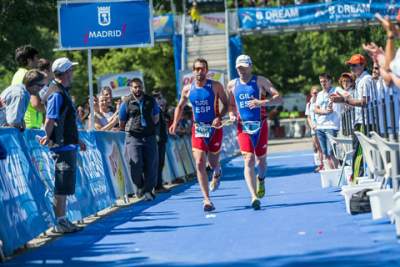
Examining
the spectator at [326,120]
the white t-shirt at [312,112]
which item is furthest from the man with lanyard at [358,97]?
the white t-shirt at [312,112]

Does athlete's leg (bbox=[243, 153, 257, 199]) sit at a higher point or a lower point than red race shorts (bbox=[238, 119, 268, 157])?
lower

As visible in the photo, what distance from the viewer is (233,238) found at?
436 inches

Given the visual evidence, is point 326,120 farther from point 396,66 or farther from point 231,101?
point 396,66

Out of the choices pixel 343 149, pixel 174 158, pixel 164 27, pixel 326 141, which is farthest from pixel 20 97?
pixel 164 27

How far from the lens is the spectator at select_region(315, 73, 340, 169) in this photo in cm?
1997

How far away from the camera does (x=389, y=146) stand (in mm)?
10172

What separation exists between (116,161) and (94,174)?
2.28 m

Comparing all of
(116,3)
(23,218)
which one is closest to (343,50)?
(116,3)

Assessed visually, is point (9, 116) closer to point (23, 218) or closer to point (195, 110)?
point (23, 218)

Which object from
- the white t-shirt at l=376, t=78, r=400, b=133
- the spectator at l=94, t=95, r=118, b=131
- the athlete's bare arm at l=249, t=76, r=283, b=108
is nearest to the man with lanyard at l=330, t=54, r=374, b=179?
the white t-shirt at l=376, t=78, r=400, b=133

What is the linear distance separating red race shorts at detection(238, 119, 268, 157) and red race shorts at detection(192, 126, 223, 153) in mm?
339

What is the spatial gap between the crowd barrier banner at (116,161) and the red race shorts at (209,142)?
2.44 meters

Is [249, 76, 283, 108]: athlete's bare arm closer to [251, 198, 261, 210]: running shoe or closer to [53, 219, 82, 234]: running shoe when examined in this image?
[251, 198, 261, 210]: running shoe

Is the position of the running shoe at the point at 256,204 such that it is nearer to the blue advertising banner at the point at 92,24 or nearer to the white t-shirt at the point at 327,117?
the white t-shirt at the point at 327,117
